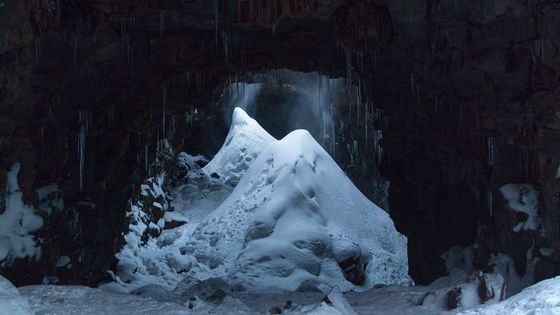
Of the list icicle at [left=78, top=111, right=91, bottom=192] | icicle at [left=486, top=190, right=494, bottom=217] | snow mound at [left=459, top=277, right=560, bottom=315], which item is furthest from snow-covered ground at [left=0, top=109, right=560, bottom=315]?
icicle at [left=78, top=111, right=91, bottom=192]

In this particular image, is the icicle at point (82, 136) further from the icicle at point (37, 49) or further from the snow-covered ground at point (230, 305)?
the snow-covered ground at point (230, 305)

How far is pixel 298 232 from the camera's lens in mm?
16031

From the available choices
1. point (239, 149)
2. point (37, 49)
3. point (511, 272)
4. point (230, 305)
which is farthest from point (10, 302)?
point (239, 149)

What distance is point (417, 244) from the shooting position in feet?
37.6

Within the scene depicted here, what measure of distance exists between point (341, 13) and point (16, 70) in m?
4.98

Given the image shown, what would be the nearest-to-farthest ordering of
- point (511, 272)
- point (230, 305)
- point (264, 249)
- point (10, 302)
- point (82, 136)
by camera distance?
1. point (10, 302)
2. point (230, 305)
3. point (511, 272)
4. point (82, 136)
5. point (264, 249)

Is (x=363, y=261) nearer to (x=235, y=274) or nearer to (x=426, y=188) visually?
(x=235, y=274)

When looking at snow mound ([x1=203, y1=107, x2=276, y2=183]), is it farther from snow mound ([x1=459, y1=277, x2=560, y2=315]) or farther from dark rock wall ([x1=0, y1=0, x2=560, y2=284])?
snow mound ([x1=459, y1=277, x2=560, y2=315])

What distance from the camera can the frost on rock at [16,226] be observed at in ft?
31.8

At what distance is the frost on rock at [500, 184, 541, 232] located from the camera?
8508 millimetres

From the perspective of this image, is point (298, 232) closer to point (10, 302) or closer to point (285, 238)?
point (285, 238)

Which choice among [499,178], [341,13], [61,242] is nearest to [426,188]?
[499,178]

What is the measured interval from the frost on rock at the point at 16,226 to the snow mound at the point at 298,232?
415cm

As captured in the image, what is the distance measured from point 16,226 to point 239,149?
1428cm
